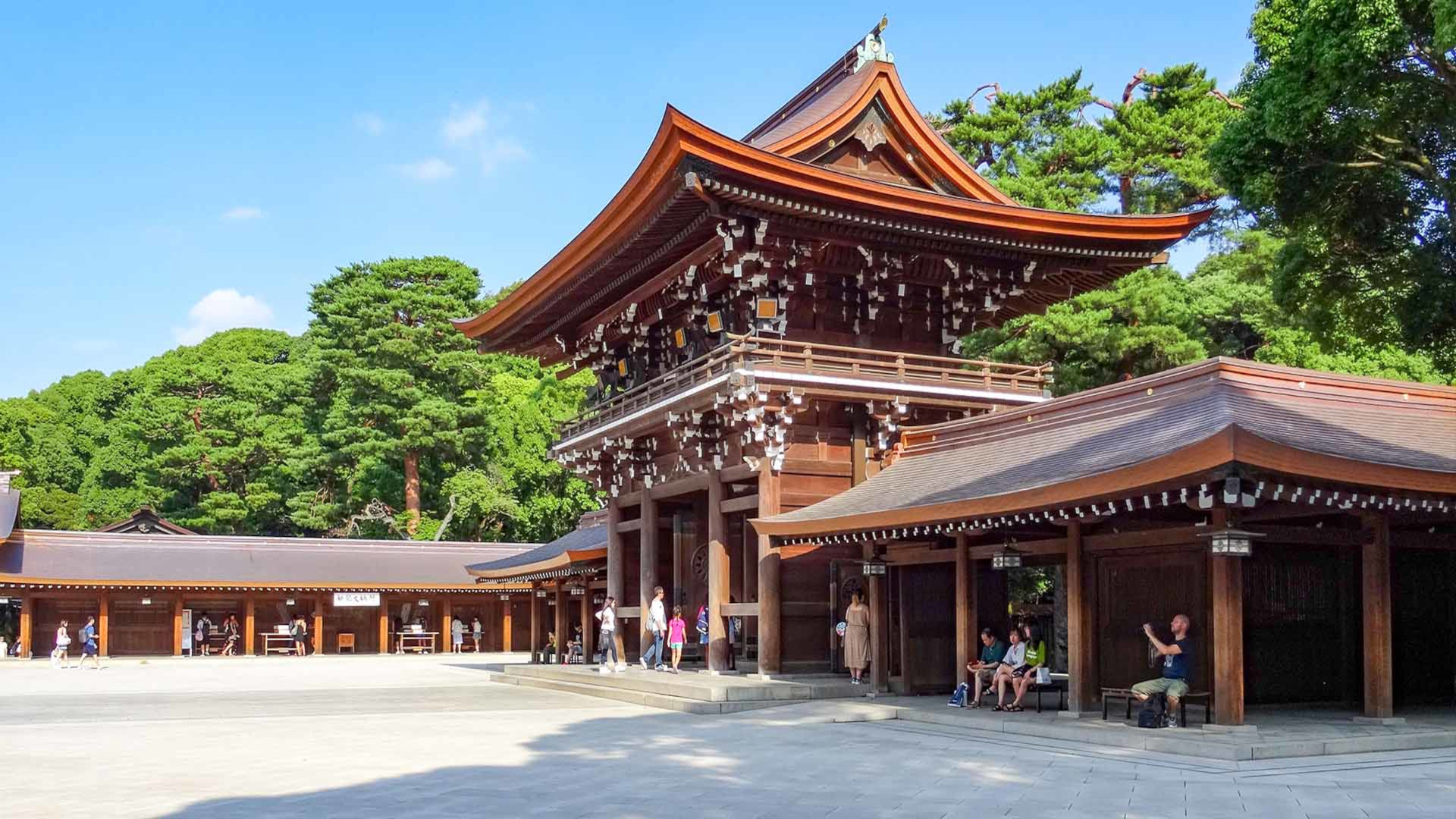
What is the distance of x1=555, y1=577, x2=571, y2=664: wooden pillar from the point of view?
3309 centimetres

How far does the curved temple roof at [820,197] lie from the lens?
19.8 m

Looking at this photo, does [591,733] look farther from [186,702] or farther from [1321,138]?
[1321,138]

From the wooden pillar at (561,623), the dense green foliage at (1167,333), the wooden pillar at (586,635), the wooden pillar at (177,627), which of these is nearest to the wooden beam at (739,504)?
the wooden pillar at (586,635)

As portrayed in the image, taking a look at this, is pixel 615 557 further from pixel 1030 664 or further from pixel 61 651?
pixel 61 651

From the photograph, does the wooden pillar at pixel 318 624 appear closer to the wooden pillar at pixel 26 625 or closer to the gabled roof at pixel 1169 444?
the wooden pillar at pixel 26 625

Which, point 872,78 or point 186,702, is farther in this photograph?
point 872,78

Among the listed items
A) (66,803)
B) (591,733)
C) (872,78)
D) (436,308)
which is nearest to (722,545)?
(591,733)

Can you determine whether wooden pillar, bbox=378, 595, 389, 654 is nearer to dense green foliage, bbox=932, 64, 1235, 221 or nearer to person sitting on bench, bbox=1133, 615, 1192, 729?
dense green foliage, bbox=932, 64, 1235, 221

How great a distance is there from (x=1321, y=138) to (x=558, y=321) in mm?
16939

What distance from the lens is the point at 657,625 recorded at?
24.4 m

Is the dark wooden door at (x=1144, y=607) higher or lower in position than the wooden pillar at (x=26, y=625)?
higher

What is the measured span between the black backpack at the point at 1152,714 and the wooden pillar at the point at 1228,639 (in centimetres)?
65

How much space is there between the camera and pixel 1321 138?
1908 cm

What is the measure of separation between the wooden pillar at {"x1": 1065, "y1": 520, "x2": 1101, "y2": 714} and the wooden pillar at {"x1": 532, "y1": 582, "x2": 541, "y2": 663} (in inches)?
853
